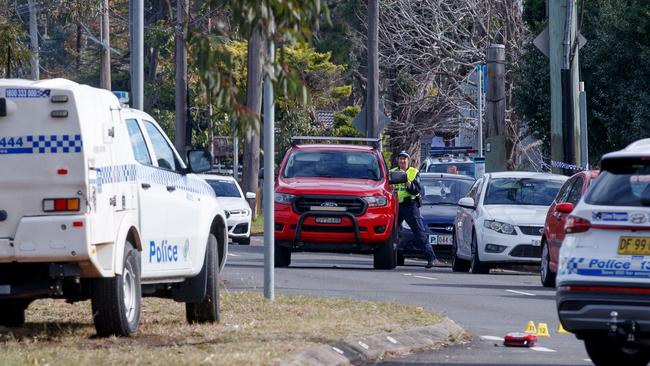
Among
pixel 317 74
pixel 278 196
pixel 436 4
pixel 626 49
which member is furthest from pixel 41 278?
pixel 317 74

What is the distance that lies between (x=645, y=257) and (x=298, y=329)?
11.4ft

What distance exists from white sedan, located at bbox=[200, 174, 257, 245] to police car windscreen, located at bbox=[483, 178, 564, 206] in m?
10.7

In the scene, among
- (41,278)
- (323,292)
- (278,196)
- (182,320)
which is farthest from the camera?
(278,196)

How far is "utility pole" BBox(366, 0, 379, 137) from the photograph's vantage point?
3950cm

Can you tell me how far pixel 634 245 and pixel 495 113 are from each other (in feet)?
70.7

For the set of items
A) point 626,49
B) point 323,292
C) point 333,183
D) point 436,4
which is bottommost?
point 323,292

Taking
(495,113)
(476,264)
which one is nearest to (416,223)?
(476,264)

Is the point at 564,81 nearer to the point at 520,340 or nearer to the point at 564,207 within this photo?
the point at 564,207

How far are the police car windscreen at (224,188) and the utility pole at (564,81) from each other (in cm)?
991

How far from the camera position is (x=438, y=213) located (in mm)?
26859

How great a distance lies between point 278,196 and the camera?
75.4 ft

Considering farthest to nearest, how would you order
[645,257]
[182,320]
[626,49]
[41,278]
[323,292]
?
[626,49] < [323,292] < [182,320] < [41,278] < [645,257]

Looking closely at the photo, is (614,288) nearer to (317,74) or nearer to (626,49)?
(626,49)

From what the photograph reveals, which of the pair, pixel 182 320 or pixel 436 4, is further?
pixel 436 4
